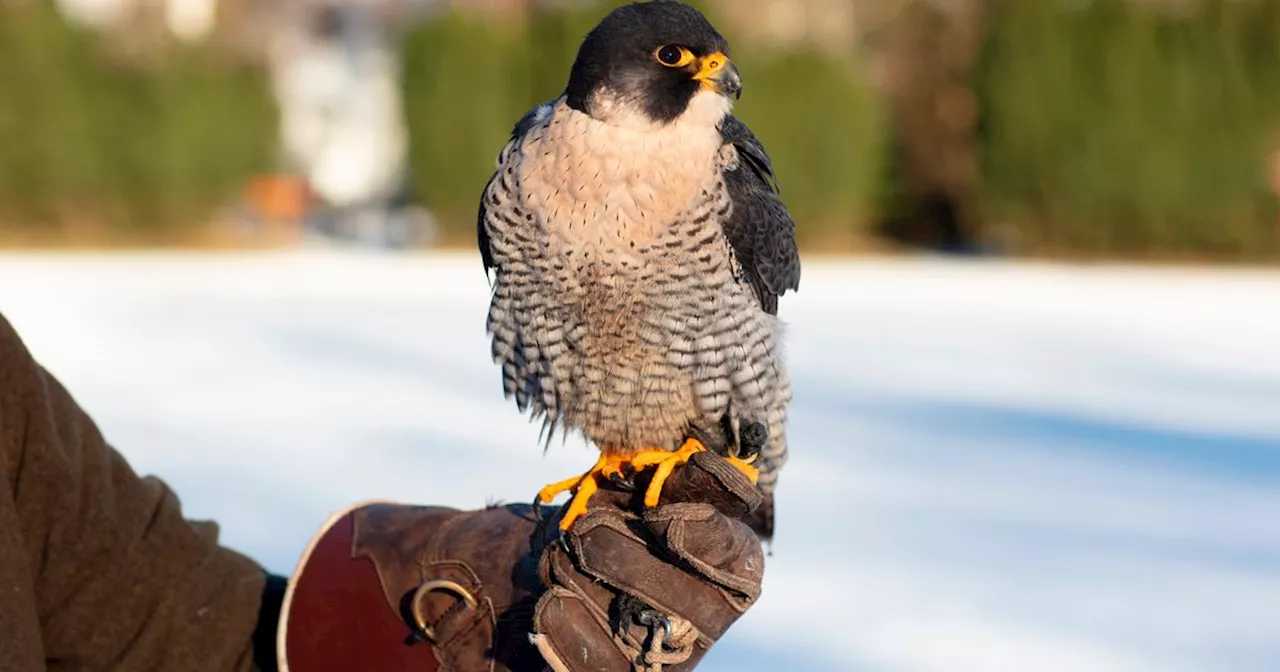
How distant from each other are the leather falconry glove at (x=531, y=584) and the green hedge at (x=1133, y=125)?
1240cm

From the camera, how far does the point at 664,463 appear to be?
1.91m

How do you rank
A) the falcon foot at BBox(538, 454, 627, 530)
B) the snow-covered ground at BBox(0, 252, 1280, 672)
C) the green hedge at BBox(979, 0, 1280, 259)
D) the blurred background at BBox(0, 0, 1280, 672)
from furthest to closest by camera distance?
the green hedge at BBox(979, 0, 1280, 259) → the blurred background at BBox(0, 0, 1280, 672) → the snow-covered ground at BBox(0, 252, 1280, 672) → the falcon foot at BBox(538, 454, 627, 530)

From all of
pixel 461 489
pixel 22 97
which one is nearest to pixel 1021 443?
pixel 461 489

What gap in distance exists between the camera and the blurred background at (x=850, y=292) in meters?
3.14

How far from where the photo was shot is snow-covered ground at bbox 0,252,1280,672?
2754mm

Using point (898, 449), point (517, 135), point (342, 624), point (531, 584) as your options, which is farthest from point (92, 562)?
point (898, 449)

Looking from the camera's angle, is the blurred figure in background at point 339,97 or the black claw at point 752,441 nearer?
the black claw at point 752,441

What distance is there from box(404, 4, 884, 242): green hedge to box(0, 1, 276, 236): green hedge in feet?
7.51

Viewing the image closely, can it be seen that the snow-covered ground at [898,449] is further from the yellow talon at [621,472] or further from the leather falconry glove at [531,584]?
the leather falconry glove at [531,584]

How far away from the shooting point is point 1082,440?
4.58 m

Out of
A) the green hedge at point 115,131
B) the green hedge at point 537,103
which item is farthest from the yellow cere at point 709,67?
the green hedge at point 115,131

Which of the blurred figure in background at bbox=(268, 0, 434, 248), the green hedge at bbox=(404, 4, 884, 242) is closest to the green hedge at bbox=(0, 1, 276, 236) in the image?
the green hedge at bbox=(404, 4, 884, 242)

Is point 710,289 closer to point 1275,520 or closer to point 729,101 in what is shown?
point 729,101

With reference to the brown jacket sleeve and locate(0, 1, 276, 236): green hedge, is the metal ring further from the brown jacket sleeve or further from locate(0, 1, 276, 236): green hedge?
locate(0, 1, 276, 236): green hedge
